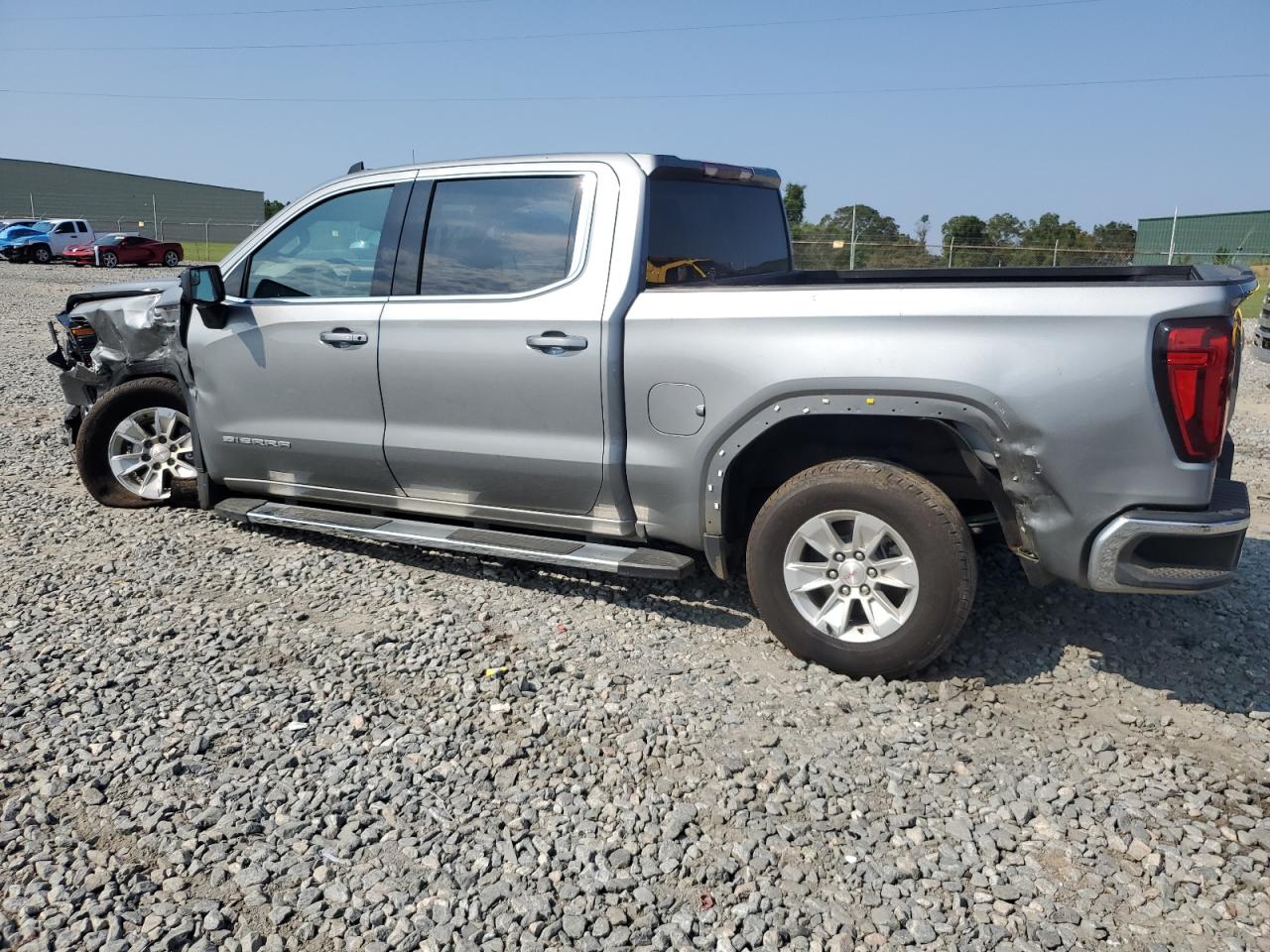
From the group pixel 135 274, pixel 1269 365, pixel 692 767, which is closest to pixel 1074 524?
pixel 692 767

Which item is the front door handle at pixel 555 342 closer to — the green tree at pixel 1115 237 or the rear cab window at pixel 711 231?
the rear cab window at pixel 711 231

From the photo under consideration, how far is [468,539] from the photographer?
15.4 ft

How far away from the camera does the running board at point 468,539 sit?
4273mm

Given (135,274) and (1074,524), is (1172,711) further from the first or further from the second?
(135,274)

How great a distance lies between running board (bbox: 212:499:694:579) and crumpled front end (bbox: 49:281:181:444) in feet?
3.86

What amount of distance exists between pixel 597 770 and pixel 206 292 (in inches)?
134

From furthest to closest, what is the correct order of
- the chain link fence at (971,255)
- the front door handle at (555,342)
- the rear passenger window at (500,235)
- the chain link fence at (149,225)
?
the chain link fence at (149,225) → the chain link fence at (971,255) → the rear passenger window at (500,235) → the front door handle at (555,342)

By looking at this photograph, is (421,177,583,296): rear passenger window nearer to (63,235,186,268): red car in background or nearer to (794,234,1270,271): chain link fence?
(794,234,1270,271): chain link fence

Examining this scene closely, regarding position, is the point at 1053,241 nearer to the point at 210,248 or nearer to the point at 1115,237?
the point at 1115,237

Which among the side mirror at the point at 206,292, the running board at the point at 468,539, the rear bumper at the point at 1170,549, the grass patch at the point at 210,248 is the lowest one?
the running board at the point at 468,539

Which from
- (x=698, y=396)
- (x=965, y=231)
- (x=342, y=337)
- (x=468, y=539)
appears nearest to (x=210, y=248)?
(x=965, y=231)

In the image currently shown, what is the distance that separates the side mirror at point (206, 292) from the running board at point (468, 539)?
102cm

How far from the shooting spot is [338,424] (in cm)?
502

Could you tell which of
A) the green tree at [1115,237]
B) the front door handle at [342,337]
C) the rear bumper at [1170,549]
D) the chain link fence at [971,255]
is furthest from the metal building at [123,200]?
the rear bumper at [1170,549]
